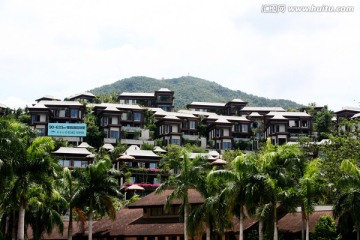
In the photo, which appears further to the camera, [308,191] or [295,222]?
[295,222]

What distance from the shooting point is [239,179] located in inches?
1559

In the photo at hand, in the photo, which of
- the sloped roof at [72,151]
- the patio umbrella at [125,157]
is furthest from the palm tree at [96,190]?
the sloped roof at [72,151]

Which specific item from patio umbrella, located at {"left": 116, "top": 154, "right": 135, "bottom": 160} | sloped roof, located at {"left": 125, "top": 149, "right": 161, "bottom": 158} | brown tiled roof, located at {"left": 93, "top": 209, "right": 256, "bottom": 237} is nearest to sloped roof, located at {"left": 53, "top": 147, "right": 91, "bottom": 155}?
sloped roof, located at {"left": 125, "top": 149, "right": 161, "bottom": 158}

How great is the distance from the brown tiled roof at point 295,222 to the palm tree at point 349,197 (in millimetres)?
3663

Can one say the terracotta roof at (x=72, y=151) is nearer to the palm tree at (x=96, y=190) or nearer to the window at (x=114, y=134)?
the window at (x=114, y=134)

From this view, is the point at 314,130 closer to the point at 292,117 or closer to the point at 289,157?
the point at 292,117

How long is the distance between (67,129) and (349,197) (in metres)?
77.2

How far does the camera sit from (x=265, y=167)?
131ft

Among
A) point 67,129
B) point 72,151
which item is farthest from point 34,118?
point 72,151

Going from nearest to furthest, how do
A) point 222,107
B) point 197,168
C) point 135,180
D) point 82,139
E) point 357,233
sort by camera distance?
point 357,233 → point 197,168 → point 135,180 → point 82,139 → point 222,107

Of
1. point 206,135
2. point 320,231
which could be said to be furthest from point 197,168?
point 206,135

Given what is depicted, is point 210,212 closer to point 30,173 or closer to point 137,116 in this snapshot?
point 30,173

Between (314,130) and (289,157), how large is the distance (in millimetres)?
91295

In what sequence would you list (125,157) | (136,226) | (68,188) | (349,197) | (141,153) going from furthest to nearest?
1. (141,153)
2. (125,157)
3. (136,226)
4. (68,188)
5. (349,197)
